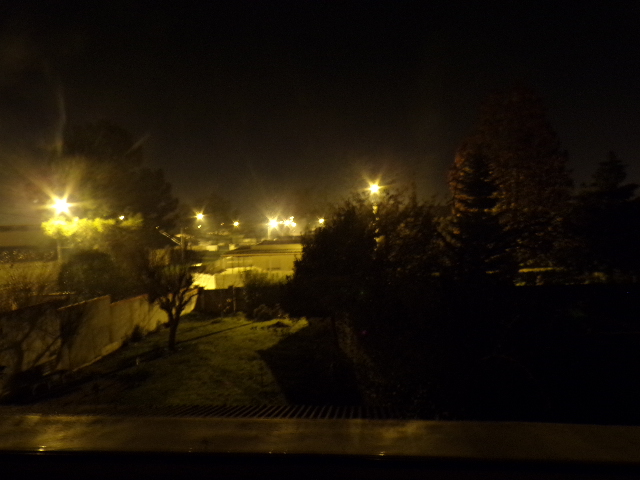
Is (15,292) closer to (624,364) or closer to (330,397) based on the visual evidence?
(330,397)

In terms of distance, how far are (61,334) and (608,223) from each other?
16.5 m

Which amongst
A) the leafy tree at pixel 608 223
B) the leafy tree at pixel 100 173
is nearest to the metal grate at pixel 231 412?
the leafy tree at pixel 608 223

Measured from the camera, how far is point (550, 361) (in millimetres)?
7238

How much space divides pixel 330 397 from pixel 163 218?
37191 mm

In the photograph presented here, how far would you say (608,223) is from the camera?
1652 centimetres

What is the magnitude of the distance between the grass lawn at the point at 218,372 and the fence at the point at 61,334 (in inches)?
16.1

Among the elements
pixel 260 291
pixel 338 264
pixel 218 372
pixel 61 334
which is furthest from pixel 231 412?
pixel 260 291

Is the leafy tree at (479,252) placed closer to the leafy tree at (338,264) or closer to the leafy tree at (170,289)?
the leafy tree at (338,264)

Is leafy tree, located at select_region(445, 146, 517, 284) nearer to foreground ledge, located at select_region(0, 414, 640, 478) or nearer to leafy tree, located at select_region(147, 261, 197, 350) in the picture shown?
foreground ledge, located at select_region(0, 414, 640, 478)

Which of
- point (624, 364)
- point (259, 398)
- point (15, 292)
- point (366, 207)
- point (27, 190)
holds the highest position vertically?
point (27, 190)

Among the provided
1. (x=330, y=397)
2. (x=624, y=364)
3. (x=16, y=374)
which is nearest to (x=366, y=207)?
(x=330, y=397)

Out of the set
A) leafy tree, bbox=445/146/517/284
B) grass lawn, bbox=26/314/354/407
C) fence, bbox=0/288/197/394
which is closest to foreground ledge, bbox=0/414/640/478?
grass lawn, bbox=26/314/354/407

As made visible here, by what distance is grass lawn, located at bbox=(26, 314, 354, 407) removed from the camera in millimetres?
9141

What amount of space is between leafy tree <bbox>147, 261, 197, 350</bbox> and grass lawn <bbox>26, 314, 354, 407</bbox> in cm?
78
